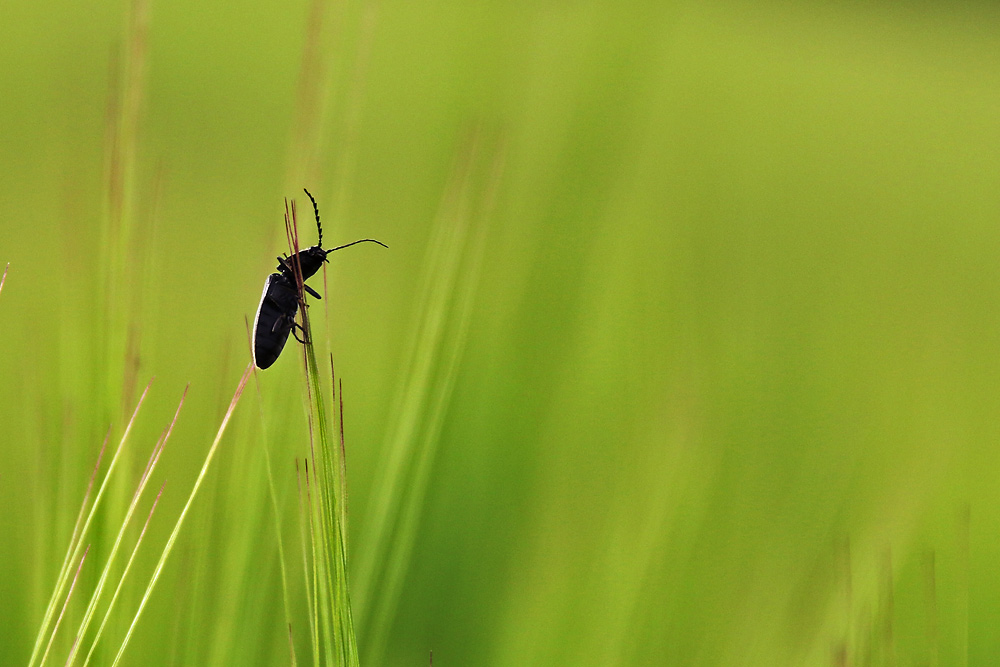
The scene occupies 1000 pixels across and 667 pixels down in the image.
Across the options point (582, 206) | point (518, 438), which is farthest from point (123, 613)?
point (582, 206)

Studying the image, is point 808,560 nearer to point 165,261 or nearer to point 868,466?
point 868,466

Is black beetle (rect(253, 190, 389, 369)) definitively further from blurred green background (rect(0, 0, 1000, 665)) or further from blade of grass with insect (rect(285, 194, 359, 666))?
blade of grass with insect (rect(285, 194, 359, 666))

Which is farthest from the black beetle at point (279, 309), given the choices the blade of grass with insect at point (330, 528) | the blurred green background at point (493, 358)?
the blade of grass with insect at point (330, 528)

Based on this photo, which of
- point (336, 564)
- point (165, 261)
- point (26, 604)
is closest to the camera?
point (336, 564)

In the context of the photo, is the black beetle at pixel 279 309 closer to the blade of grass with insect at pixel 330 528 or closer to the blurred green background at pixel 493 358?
the blurred green background at pixel 493 358

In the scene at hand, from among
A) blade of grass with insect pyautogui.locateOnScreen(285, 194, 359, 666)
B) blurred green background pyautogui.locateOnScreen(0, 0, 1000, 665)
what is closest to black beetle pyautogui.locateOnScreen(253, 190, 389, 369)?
blurred green background pyautogui.locateOnScreen(0, 0, 1000, 665)
